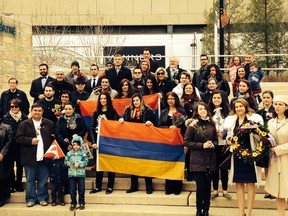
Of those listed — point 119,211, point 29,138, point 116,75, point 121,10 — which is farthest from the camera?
point 121,10

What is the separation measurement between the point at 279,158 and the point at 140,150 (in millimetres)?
3101

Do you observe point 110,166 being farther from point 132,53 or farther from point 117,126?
point 132,53

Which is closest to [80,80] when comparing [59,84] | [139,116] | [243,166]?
[59,84]

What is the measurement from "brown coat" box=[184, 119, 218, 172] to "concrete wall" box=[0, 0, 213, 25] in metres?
41.0

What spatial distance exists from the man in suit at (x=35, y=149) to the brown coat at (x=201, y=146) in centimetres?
290

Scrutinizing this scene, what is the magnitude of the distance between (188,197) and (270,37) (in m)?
24.9

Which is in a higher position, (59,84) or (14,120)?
(59,84)

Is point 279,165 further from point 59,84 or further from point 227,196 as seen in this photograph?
point 59,84

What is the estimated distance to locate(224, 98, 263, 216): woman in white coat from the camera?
26.1ft

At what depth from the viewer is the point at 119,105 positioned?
35.1 feet

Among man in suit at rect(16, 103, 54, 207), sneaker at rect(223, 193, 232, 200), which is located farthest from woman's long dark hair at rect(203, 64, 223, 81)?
man in suit at rect(16, 103, 54, 207)

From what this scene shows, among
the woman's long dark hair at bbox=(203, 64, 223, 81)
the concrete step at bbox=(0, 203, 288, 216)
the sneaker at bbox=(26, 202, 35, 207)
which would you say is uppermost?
the woman's long dark hair at bbox=(203, 64, 223, 81)

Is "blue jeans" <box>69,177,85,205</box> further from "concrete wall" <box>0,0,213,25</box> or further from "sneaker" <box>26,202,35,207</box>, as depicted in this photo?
"concrete wall" <box>0,0,213,25</box>

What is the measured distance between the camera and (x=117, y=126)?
32.4ft
